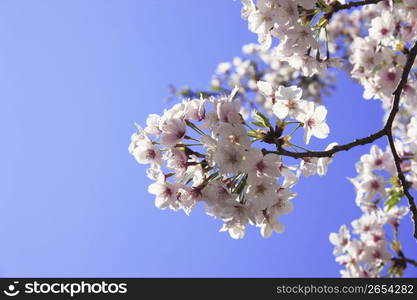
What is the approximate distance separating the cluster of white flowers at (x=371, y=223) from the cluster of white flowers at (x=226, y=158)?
5.63ft

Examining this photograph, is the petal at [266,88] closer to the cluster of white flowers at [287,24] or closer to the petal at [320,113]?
the petal at [320,113]

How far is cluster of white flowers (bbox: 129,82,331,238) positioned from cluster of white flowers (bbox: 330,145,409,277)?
5.63 feet

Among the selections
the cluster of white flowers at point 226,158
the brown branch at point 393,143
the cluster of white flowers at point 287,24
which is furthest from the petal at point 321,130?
the cluster of white flowers at point 287,24

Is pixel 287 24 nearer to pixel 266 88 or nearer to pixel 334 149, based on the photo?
pixel 266 88

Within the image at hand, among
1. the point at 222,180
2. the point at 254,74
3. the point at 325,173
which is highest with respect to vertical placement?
the point at 254,74

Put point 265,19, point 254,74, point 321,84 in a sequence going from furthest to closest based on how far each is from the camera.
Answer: point 321,84 < point 254,74 < point 265,19

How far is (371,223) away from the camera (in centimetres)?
446

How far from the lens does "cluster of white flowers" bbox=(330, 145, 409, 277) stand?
380cm

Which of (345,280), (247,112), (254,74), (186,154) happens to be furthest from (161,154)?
(247,112)

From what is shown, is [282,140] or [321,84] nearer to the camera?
[282,140]

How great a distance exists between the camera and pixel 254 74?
814cm

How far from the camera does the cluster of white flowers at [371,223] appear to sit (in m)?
3.80

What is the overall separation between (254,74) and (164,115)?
6243 mm

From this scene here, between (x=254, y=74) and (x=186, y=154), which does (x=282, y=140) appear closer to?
(x=186, y=154)
